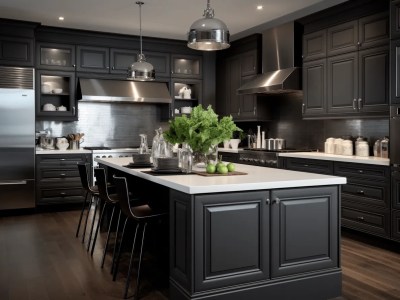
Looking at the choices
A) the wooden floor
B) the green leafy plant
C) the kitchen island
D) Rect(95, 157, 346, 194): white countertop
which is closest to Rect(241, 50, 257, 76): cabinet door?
the wooden floor

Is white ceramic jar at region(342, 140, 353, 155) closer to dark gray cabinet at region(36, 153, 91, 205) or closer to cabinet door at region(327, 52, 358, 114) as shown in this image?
cabinet door at region(327, 52, 358, 114)

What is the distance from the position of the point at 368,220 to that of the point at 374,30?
206 cm

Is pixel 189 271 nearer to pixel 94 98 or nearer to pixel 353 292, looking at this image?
pixel 353 292

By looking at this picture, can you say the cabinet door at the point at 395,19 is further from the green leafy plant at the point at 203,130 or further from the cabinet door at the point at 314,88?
the green leafy plant at the point at 203,130

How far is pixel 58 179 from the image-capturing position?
6.67m

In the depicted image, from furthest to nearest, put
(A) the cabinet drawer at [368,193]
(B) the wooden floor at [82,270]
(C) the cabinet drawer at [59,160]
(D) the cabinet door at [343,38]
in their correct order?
(C) the cabinet drawer at [59,160] < (D) the cabinet door at [343,38] < (A) the cabinet drawer at [368,193] < (B) the wooden floor at [82,270]

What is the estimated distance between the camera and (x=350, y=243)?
184 inches

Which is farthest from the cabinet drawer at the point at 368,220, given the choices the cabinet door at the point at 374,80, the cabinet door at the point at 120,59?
the cabinet door at the point at 120,59

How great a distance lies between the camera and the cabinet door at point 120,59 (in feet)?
24.0

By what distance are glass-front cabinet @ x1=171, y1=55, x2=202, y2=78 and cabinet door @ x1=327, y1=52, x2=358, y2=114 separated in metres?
2.94

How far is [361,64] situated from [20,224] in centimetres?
457

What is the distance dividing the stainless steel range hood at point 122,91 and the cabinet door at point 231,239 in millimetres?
4659

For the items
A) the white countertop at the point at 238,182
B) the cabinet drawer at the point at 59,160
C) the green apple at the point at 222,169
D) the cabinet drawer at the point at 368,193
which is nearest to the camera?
the white countertop at the point at 238,182

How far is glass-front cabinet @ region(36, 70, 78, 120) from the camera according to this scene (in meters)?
6.83
